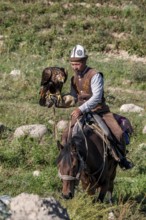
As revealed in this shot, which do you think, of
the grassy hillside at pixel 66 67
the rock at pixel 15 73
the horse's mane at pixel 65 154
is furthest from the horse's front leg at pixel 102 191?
the rock at pixel 15 73

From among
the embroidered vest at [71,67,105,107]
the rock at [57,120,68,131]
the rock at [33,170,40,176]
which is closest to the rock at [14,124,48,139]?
the rock at [57,120,68,131]

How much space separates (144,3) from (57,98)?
18835 millimetres

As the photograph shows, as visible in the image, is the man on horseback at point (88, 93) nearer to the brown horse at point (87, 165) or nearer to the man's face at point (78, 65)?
the man's face at point (78, 65)

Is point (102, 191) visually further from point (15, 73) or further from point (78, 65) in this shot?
point (15, 73)

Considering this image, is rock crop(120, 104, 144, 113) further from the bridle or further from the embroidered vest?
the bridle

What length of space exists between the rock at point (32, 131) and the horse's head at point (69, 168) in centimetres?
433

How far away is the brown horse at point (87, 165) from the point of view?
24.5 feet

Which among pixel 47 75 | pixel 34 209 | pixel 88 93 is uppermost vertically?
pixel 47 75

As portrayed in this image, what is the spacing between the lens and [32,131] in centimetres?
1211

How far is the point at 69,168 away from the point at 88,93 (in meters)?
1.47

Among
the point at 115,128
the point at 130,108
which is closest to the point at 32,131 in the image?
the point at 130,108

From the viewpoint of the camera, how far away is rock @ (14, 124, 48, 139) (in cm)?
1201

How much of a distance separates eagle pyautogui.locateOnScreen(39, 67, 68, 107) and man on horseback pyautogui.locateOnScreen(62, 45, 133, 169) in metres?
0.23

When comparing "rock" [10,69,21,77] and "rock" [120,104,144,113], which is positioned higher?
"rock" [10,69,21,77]
